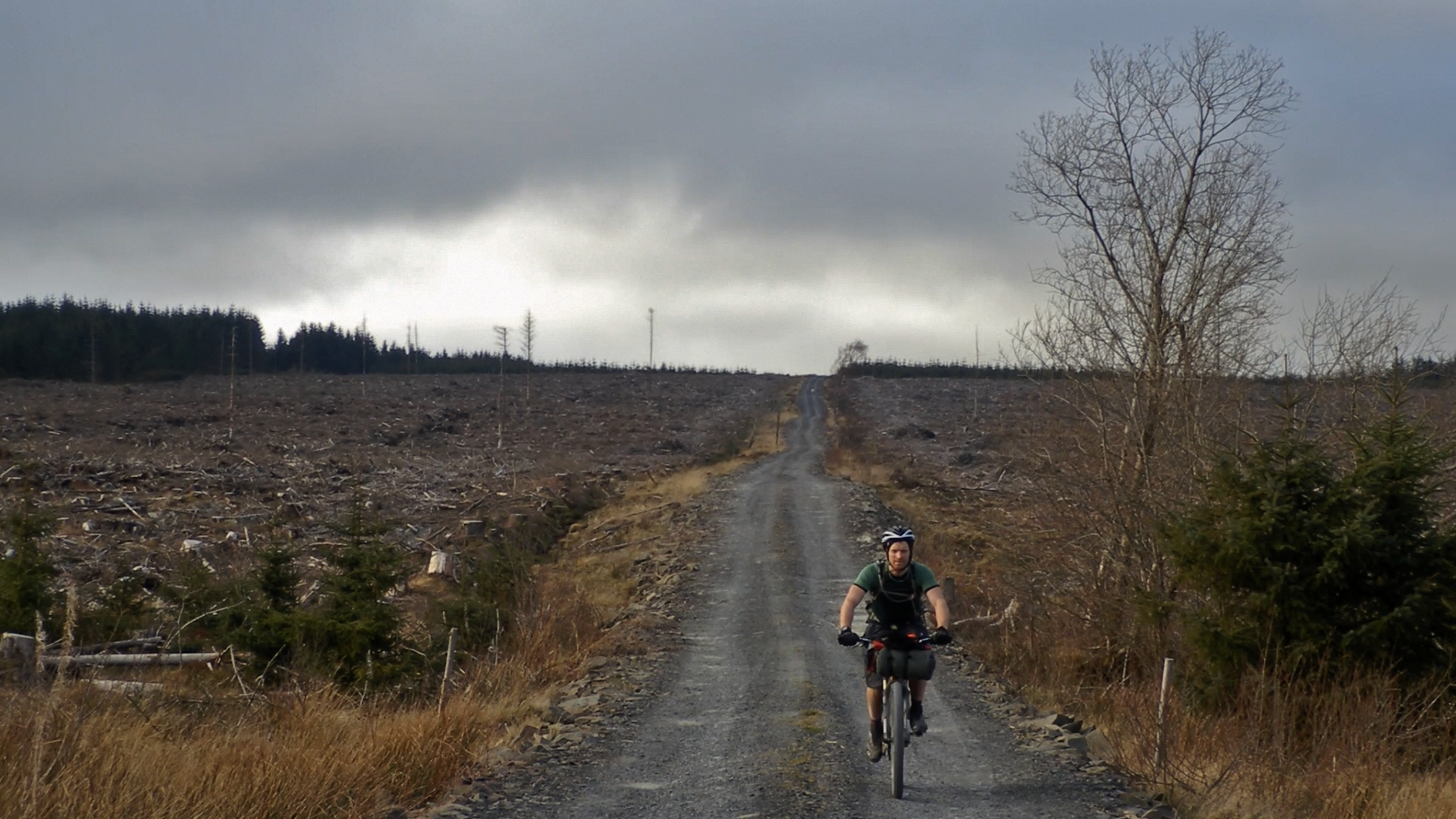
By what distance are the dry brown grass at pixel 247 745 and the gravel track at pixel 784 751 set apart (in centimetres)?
90

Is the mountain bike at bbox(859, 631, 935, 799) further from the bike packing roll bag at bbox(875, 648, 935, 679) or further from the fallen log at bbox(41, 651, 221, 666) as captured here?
the fallen log at bbox(41, 651, 221, 666)

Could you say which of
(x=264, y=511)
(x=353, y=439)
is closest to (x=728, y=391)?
A: (x=353, y=439)

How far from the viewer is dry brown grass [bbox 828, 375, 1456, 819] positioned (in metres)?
7.50

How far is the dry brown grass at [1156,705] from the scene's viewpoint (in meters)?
7.50

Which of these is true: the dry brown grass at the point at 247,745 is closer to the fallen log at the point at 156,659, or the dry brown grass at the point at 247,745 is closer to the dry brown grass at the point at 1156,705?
the fallen log at the point at 156,659

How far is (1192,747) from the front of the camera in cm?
898

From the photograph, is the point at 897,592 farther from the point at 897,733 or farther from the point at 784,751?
the point at 784,751

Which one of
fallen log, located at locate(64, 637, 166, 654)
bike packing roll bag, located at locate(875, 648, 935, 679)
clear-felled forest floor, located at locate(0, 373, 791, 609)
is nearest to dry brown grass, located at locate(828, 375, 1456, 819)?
bike packing roll bag, located at locate(875, 648, 935, 679)

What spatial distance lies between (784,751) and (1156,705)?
11.2 ft

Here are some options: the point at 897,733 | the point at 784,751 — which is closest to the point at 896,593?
the point at 897,733

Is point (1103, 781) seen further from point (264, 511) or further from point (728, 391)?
point (728, 391)

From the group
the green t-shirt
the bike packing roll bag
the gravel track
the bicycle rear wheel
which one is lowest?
the gravel track

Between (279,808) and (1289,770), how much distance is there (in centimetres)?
679

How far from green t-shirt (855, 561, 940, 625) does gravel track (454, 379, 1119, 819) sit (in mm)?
1340
